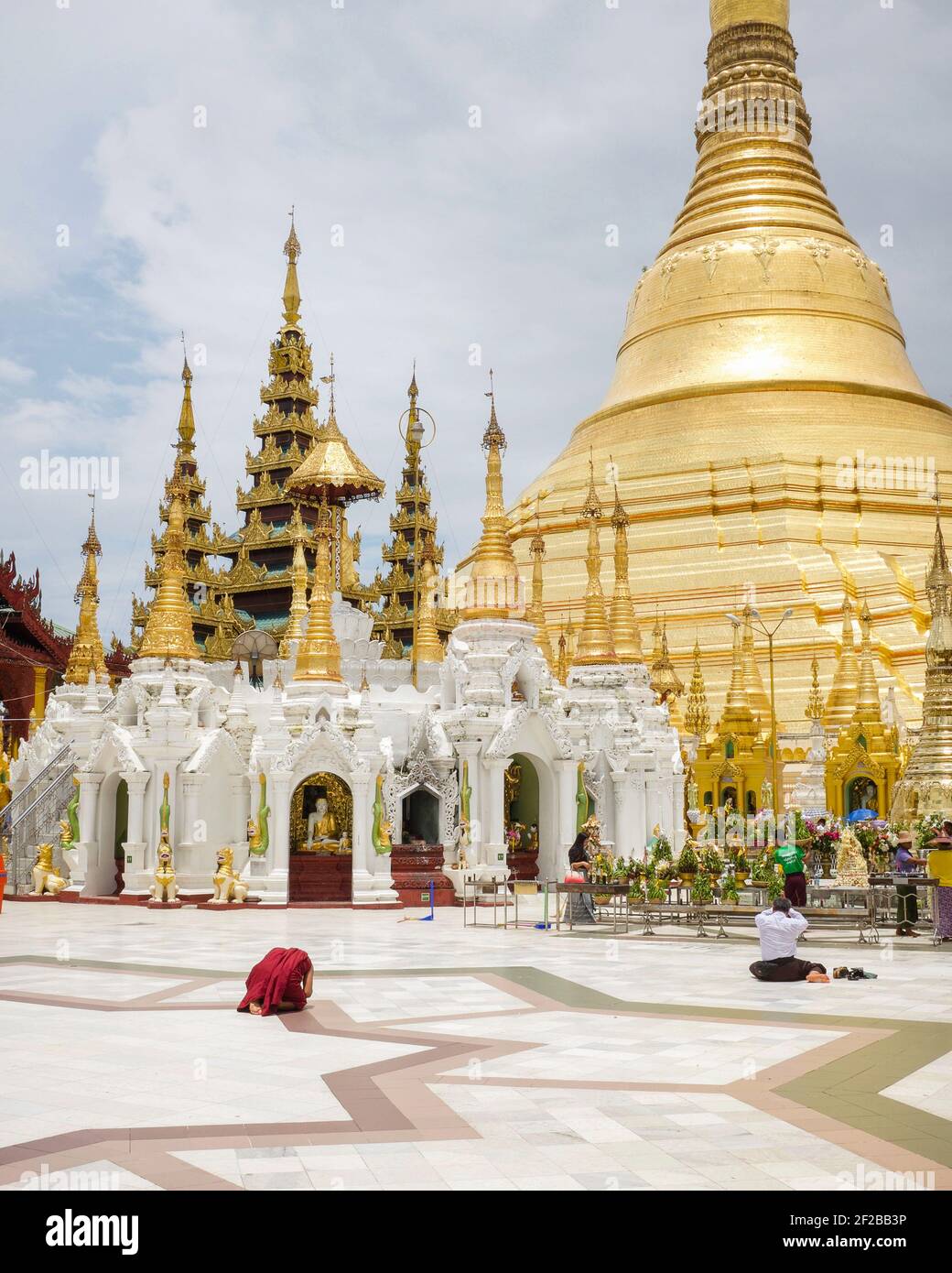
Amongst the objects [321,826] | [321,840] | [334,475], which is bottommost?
[321,840]

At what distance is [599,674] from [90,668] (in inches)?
452

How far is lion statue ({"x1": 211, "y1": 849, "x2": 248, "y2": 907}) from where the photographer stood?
2238 centimetres

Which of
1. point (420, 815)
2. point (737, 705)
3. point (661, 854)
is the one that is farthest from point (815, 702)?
point (661, 854)

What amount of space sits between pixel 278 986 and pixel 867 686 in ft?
97.6

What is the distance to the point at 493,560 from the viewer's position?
27.6 metres

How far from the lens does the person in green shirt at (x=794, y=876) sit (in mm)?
17156

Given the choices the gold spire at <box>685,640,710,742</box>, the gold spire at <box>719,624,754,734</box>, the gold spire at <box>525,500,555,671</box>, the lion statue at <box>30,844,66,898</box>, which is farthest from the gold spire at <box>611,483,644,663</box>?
the lion statue at <box>30,844,66,898</box>

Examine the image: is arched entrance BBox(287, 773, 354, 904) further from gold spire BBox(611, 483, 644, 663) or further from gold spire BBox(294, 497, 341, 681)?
gold spire BBox(611, 483, 644, 663)

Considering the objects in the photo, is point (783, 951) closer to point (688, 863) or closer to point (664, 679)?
point (688, 863)

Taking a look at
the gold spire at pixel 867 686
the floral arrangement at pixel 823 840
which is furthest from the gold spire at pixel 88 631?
the gold spire at pixel 867 686

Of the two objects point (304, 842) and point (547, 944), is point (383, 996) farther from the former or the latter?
point (304, 842)

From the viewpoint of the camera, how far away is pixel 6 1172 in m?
5.59

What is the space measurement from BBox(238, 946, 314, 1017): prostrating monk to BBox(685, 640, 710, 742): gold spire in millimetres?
28904

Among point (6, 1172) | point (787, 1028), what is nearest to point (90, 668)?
point (787, 1028)
